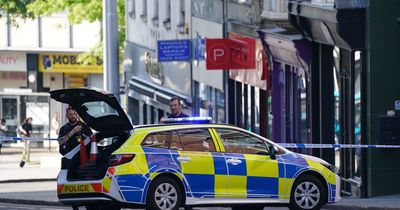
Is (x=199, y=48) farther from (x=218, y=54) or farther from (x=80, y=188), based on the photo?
(x=80, y=188)

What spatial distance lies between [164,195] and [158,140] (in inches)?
31.2

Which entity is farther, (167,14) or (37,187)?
(167,14)

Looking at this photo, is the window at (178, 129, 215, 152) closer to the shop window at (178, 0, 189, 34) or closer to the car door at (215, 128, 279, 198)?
the car door at (215, 128, 279, 198)

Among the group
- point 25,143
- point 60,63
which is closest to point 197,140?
point 25,143

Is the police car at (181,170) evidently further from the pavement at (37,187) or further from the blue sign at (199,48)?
the blue sign at (199,48)

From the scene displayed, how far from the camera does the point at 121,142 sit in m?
17.3

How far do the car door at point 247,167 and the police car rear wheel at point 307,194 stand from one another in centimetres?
32

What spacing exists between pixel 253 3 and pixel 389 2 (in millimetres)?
8808

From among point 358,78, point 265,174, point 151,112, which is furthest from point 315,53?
point 151,112

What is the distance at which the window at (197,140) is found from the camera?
17.5m

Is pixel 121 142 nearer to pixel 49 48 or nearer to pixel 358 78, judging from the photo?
pixel 358 78

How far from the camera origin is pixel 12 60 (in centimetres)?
6625

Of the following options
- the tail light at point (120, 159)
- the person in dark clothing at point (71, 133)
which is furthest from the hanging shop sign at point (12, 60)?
the tail light at point (120, 159)

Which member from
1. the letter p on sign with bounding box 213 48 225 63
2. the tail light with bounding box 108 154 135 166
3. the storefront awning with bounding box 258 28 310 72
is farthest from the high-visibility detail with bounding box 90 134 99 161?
the letter p on sign with bounding box 213 48 225 63
